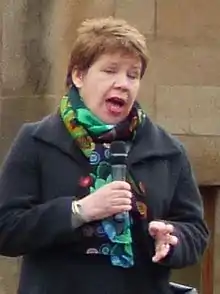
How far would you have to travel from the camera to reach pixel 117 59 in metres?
3.80

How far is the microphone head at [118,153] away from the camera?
12.0ft

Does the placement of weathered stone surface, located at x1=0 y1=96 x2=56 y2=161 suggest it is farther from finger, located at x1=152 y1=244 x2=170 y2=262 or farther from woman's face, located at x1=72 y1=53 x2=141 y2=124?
finger, located at x1=152 y1=244 x2=170 y2=262

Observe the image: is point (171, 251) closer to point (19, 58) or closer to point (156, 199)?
point (156, 199)

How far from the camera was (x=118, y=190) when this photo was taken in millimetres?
3578

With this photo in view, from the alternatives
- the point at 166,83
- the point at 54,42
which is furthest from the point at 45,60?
the point at 166,83

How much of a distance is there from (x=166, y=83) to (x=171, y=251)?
9.83 feet

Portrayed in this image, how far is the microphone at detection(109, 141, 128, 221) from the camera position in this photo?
3.62 m

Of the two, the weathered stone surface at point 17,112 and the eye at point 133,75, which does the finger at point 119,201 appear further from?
the weathered stone surface at point 17,112

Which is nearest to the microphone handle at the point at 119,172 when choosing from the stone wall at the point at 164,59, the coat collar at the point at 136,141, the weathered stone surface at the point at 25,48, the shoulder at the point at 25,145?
the coat collar at the point at 136,141

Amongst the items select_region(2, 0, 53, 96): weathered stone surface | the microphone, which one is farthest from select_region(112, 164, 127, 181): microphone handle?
select_region(2, 0, 53, 96): weathered stone surface

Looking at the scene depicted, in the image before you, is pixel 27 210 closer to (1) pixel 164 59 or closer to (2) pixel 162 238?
(2) pixel 162 238

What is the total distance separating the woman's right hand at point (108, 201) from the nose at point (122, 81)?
0.37 m

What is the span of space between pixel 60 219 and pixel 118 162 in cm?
29

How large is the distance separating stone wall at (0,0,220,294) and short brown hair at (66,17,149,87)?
108 inches
